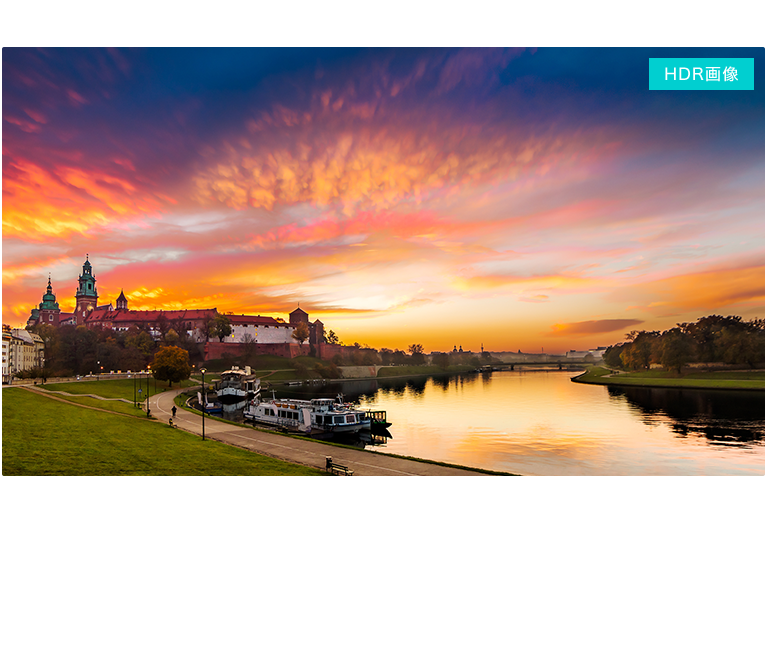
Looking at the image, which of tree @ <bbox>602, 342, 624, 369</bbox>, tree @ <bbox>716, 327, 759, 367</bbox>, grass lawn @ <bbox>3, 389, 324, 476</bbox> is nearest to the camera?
grass lawn @ <bbox>3, 389, 324, 476</bbox>

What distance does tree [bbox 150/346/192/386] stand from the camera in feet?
110

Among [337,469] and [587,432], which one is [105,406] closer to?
[337,469]

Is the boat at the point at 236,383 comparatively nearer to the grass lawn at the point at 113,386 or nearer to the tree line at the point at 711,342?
the grass lawn at the point at 113,386

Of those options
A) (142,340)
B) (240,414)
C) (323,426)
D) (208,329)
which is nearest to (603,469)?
(323,426)

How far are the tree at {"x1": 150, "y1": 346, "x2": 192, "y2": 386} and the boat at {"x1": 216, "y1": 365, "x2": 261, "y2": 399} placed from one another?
463 cm

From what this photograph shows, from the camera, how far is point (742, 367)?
15695 millimetres

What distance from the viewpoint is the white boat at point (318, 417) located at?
64.1 feet

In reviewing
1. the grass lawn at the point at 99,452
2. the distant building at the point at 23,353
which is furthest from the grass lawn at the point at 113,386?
the grass lawn at the point at 99,452

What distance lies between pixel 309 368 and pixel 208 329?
22418 mm

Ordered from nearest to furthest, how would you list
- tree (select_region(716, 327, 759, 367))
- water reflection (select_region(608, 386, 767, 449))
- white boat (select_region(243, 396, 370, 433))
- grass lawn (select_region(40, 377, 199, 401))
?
tree (select_region(716, 327, 759, 367))
water reflection (select_region(608, 386, 767, 449))
white boat (select_region(243, 396, 370, 433))
grass lawn (select_region(40, 377, 199, 401))

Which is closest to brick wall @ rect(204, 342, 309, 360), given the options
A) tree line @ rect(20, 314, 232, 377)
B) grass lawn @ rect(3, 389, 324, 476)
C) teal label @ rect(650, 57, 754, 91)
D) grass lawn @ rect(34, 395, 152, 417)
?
tree line @ rect(20, 314, 232, 377)

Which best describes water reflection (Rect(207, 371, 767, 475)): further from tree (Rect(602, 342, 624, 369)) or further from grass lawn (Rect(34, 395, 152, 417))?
grass lawn (Rect(34, 395, 152, 417))
